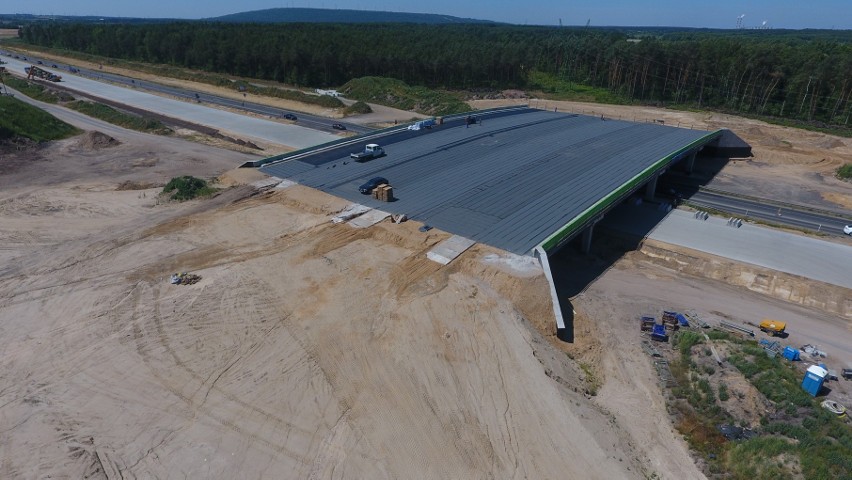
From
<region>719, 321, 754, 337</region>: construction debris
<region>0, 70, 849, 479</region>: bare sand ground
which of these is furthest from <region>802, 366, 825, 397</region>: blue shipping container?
<region>0, 70, 849, 479</region>: bare sand ground

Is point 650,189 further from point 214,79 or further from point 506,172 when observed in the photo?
point 214,79

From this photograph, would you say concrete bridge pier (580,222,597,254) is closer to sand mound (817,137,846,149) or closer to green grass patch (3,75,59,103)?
sand mound (817,137,846,149)

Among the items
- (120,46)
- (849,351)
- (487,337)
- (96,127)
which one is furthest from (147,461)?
(120,46)

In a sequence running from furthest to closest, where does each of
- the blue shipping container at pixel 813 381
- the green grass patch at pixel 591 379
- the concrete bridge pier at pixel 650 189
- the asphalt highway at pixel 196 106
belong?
the asphalt highway at pixel 196 106, the concrete bridge pier at pixel 650 189, the green grass patch at pixel 591 379, the blue shipping container at pixel 813 381

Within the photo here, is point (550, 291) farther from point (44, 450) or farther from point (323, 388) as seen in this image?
point (44, 450)

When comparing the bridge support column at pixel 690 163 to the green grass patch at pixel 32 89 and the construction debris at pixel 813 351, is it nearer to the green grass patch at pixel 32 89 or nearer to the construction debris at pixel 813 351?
the construction debris at pixel 813 351

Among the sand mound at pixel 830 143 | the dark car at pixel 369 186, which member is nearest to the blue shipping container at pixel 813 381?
the dark car at pixel 369 186
